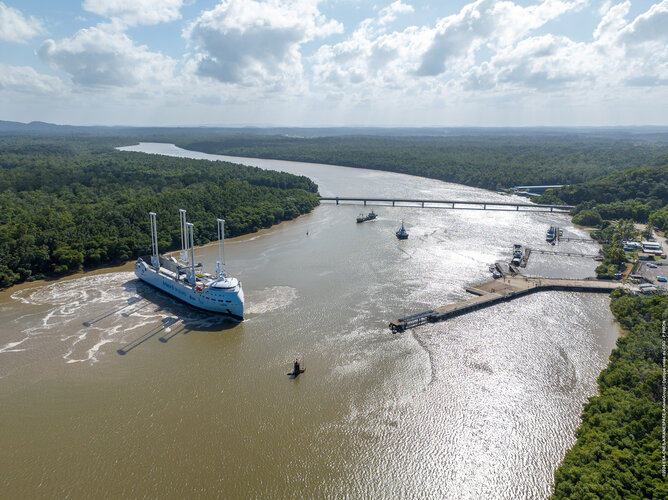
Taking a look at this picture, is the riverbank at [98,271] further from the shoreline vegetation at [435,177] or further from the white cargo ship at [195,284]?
the white cargo ship at [195,284]

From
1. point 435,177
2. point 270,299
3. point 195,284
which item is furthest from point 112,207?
point 435,177

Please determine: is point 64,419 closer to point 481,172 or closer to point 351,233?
point 351,233

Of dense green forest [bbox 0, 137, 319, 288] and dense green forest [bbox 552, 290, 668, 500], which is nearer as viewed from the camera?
dense green forest [bbox 552, 290, 668, 500]

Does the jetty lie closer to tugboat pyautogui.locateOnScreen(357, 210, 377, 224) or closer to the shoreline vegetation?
the shoreline vegetation

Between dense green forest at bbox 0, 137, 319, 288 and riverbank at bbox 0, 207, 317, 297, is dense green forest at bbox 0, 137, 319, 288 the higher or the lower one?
the higher one

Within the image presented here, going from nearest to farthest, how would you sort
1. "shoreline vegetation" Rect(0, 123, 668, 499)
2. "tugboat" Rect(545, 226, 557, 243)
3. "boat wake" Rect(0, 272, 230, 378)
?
"shoreline vegetation" Rect(0, 123, 668, 499)
"boat wake" Rect(0, 272, 230, 378)
"tugboat" Rect(545, 226, 557, 243)

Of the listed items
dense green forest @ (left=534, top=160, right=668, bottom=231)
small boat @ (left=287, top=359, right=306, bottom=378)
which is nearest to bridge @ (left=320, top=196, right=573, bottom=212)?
dense green forest @ (left=534, top=160, right=668, bottom=231)
